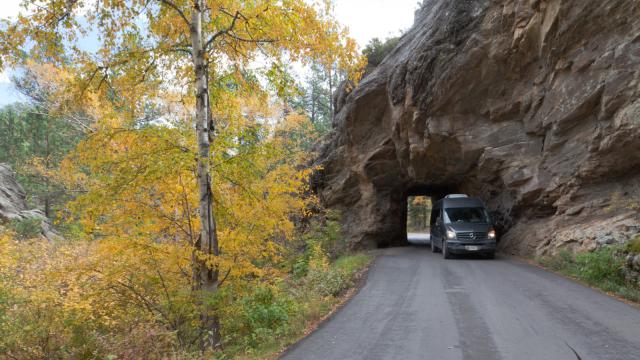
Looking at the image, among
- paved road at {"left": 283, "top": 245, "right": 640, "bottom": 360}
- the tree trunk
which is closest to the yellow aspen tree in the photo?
the tree trunk

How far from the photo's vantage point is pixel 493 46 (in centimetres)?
1545

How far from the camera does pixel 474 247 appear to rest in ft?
48.2

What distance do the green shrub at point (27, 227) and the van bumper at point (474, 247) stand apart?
19.7 metres

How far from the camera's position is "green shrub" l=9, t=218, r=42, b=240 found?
1923 cm

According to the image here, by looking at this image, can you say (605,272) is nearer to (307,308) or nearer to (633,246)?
(633,246)

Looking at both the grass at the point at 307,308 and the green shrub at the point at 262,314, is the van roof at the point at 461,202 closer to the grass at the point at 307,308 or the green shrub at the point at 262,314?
the grass at the point at 307,308

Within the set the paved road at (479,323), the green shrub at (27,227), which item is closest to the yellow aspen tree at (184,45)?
the paved road at (479,323)

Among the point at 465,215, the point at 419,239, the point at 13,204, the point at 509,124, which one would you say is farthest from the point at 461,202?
the point at 13,204

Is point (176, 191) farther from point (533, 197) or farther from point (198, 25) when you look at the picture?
point (533, 197)

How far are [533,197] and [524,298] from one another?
8211 millimetres

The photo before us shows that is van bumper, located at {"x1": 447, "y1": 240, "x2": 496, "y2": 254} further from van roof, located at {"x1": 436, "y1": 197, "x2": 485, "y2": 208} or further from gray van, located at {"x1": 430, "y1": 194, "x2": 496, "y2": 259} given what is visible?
van roof, located at {"x1": 436, "y1": 197, "x2": 485, "y2": 208}

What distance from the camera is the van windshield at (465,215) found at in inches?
614

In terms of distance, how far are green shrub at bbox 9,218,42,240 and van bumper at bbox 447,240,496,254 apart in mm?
19732

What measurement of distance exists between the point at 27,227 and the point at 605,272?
A: 78.6 ft
